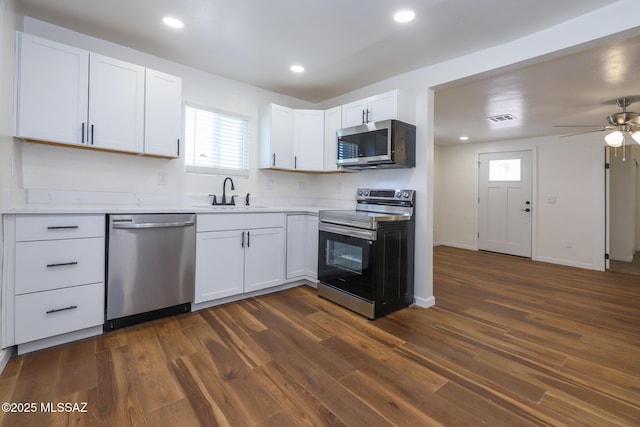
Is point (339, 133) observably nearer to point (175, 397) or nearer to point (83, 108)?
point (83, 108)

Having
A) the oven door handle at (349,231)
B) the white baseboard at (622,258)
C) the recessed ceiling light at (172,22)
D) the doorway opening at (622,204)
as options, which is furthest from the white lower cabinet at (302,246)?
the white baseboard at (622,258)

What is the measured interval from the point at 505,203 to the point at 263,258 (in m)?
5.22

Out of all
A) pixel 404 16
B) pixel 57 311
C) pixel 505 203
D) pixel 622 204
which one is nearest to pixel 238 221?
pixel 57 311

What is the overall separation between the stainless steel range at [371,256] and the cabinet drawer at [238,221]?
512mm

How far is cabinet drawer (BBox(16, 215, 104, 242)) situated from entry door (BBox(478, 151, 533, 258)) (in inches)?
257

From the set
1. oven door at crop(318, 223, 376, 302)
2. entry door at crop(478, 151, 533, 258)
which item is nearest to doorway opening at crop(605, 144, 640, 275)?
entry door at crop(478, 151, 533, 258)

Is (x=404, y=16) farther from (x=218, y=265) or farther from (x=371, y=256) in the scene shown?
(x=218, y=265)

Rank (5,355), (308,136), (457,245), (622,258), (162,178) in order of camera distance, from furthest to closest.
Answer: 1. (457,245)
2. (622,258)
3. (308,136)
4. (162,178)
5. (5,355)

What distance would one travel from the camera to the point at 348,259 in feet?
9.64

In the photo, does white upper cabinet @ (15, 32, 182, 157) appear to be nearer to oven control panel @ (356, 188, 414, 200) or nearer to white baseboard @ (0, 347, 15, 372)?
white baseboard @ (0, 347, 15, 372)

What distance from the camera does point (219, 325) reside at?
2488mm

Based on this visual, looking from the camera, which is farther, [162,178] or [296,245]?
[296,245]

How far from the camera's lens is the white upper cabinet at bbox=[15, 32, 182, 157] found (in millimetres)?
2164

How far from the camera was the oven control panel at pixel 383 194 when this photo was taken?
3050mm
